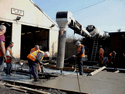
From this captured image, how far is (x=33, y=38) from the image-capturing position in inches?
782

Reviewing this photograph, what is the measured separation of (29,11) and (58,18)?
7.22 metres

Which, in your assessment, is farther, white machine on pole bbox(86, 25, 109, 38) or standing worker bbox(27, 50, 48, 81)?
white machine on pole bbox(86, 25, 109, 38)

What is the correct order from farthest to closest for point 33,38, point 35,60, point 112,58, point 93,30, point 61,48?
point 33,38, point 93,30, point 112,58, point 61,48, point 35,60

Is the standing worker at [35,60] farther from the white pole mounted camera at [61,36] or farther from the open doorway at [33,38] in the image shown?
the open doorway at [33,38]

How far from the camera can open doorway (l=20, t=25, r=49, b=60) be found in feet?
56.6

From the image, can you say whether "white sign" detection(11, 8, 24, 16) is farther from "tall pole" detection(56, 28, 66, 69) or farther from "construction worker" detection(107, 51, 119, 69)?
"construction worker" detection(107, 51, 119, 69)

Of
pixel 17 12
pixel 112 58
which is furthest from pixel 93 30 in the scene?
pixel 17 12

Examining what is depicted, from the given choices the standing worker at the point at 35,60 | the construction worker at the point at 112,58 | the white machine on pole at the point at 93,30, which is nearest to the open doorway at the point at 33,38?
the white machine on pole at the point at 93,30

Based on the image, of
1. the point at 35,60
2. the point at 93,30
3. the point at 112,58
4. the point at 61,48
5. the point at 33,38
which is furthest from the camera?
the point at 33,38

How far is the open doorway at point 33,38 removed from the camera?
1725 cm

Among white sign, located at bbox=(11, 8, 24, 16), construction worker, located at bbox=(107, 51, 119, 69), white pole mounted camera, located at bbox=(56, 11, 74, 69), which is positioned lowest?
construction worker, located at bbox=(107, 51, 119, 69)

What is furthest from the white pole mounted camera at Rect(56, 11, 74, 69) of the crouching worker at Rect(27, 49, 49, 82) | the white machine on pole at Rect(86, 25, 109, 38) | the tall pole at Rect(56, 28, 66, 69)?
the white machine on pole at Rect(86, 25, 109, 38)

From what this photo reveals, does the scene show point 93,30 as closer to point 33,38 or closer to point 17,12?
point 17,12

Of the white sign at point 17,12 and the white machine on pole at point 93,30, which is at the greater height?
the white sign at point 17,12
